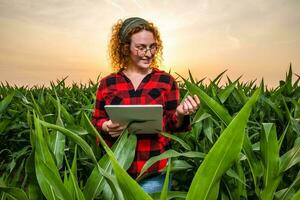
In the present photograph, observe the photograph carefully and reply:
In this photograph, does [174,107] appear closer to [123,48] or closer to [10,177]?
[123,48]

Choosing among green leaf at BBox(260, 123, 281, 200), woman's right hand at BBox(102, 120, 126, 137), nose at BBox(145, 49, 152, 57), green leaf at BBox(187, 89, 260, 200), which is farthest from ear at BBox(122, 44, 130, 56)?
green leaf at BBox(187, 89, 260, 200)

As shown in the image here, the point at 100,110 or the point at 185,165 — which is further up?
the point at 100,110

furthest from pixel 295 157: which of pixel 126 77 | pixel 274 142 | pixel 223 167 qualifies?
pixel 126 77

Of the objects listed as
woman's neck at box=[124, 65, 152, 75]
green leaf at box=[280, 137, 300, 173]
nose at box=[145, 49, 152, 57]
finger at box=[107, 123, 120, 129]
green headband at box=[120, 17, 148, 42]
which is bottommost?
green leaf at box=[280, 137, 300, 173]

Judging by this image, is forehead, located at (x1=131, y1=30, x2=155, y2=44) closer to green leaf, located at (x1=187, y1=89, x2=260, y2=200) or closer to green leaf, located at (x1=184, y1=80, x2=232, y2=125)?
green leaf, located at (x1=184, y1=80, x2=232, y2=125)

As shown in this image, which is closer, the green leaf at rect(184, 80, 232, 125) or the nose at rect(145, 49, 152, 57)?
the green leaf at rect(184, 80, 232, 125)

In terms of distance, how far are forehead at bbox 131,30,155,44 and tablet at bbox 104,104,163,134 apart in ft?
1.27

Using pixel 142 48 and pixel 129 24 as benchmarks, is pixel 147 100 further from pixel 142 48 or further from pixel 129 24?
pixel 129 24

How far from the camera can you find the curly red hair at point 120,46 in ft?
6.10

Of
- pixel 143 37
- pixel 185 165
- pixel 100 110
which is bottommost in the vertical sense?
pixel 185 165

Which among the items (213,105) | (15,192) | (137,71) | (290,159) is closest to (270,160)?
(290,159)

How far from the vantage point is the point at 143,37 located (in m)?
1.81

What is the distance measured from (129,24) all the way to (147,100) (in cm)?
32

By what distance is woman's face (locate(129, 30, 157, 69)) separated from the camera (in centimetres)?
179
